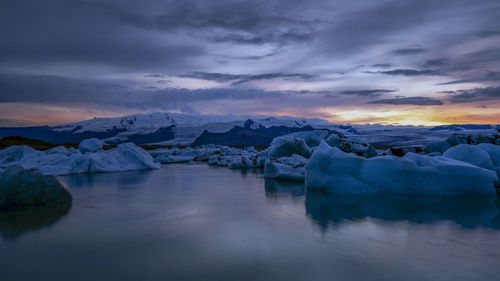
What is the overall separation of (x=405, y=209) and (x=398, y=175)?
178cm

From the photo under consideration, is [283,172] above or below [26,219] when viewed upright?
below

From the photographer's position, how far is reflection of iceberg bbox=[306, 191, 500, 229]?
4.99m

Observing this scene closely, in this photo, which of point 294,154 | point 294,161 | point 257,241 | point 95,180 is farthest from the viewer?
point 294,154

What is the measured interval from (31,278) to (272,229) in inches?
109

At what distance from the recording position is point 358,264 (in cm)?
302

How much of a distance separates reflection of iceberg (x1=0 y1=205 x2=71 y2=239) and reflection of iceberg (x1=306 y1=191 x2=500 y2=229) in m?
4.04

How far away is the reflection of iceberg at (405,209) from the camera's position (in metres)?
4.99

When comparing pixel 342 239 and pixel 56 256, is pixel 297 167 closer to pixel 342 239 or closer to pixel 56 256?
pixel 342 239

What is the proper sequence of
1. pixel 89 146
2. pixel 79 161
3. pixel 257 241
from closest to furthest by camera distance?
1. pixel 257 241
2. pixel 79 161
3. pixel 89 146

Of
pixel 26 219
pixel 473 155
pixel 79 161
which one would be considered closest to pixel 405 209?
pixel 473 155

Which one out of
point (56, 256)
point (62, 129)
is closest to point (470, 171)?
point (56, 256)

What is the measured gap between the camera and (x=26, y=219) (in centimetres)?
482

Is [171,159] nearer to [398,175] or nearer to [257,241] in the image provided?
[398,175]

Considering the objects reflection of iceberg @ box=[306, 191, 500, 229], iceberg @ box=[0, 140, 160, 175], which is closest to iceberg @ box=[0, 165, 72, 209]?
reflection of iceberg @ box=[306, 191, 500, 229]
